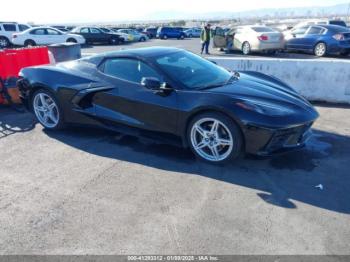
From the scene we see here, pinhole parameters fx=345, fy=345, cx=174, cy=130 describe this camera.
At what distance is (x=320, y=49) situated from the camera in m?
15.4

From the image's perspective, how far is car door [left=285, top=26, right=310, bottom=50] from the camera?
53.3ft

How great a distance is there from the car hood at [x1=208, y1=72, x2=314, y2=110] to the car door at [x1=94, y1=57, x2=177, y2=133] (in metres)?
0.67

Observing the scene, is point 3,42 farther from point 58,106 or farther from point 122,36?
point 58,106

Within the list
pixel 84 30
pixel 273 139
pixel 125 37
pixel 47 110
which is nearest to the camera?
pixel 273 139

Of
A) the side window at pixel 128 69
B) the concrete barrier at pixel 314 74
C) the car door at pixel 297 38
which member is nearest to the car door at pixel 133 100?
the side window at pixel 128 69

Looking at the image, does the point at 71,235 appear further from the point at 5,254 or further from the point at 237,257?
the point at 237,257

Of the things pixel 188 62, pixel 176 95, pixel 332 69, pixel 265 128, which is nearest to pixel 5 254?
pixel 176 95

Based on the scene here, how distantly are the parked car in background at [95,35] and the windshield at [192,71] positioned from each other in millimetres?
24842

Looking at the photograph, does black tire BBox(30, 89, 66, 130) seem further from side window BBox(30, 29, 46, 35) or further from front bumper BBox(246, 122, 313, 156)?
side window BBox(30, 29, 46, 35)

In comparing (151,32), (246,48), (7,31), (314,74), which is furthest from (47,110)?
(151,32)

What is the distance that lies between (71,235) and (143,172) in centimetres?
134

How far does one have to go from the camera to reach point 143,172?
4188mm

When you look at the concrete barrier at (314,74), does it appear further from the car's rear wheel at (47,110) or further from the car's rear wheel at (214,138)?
the car's rear wheel at (47,110)

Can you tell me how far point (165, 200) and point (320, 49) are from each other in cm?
1421
